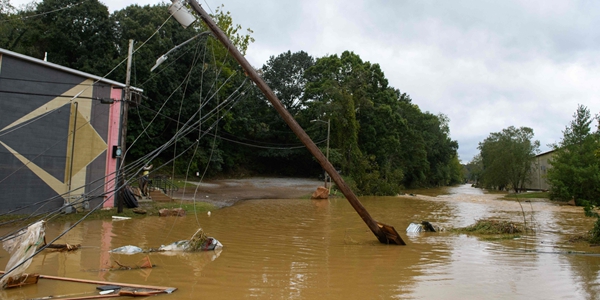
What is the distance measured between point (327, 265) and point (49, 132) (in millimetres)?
12333

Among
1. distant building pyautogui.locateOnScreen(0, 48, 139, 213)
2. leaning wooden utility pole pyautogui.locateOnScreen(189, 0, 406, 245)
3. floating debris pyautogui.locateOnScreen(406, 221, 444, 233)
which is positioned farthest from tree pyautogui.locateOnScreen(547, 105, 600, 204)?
distant building pyautogui.locateOnScreen(0, 48, 139, 213)

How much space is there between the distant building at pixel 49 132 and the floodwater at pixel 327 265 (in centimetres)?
321

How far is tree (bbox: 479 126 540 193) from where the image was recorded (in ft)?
180

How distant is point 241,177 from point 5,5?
27332 mm

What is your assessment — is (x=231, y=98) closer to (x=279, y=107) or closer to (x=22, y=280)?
(x=279, y=107)

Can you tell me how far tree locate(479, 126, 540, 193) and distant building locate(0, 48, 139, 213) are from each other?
5198 cm

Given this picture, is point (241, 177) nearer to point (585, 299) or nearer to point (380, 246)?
point (380, 246)

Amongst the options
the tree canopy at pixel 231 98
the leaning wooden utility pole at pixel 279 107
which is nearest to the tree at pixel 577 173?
the tree canopy at pixel 231 98

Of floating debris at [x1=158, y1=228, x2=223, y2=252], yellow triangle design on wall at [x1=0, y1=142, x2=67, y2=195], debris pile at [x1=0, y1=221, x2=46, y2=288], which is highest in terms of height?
yellow triangle design on wall at [x1=0, y1=142, x2=67, y2=195]

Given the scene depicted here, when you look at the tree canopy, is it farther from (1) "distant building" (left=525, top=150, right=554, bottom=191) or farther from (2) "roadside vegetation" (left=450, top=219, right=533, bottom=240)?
(2) "roadside vegetation" (left=450, top=219, right=533, bottom=240)

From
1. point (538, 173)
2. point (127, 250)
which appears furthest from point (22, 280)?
point (538, 173)

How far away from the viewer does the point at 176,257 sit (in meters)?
8.09

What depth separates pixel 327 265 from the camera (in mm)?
7793

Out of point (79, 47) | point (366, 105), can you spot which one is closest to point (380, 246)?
point (79, 47)
